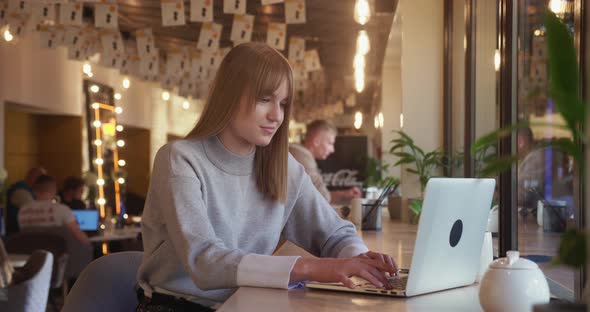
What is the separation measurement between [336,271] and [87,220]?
740 cm

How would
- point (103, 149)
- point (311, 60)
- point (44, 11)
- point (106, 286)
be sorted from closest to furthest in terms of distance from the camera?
point (106, 286), point (44, 11), point (311, 60), point (103, 149)

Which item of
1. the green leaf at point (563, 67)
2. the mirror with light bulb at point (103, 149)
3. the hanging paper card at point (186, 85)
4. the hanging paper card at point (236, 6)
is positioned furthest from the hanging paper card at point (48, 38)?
the green leaf at point (563, 67)

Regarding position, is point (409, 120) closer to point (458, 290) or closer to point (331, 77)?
point (458, 290)

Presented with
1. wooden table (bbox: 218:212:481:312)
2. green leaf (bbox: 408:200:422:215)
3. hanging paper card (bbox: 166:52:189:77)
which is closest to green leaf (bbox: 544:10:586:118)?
wooden table (bbox: 218:212:481:312)

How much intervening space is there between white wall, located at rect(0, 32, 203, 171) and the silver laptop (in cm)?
841

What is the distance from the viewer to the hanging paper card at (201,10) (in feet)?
19.8

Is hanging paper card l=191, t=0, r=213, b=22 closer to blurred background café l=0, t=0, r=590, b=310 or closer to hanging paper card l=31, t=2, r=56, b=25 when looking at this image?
blurred background café l=0, t=0, r=590, b=310

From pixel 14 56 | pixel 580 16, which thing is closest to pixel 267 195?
pixel 580 16

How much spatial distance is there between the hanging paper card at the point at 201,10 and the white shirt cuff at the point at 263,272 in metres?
4.54

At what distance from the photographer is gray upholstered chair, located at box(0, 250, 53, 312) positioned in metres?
3.28

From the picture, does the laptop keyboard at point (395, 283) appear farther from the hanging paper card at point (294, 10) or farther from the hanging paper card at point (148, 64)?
the hanging paper card at point (148, 64)

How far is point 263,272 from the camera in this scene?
5.56 feet

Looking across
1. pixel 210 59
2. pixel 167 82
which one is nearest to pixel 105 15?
pixel 210 59

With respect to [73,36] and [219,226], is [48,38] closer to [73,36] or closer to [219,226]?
[73,36]
